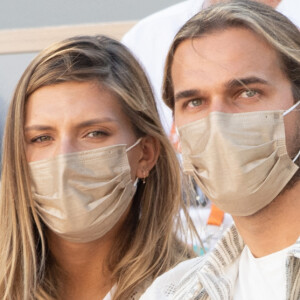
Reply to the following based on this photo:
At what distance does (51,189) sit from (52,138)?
0.21 metres

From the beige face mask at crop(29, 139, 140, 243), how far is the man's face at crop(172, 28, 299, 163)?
557 millimetres

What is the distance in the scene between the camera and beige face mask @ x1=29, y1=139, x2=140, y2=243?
3.36 meters

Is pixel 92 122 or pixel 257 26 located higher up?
pixel 257 26

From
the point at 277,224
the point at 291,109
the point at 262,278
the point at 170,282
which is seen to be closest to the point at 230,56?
the point at 291,109

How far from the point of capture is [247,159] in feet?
9.03

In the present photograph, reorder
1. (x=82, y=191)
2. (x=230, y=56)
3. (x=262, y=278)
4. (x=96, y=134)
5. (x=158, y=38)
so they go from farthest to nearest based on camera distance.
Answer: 1. (x=158, y=38)
2. (x=96, y=134)
3. (x=82, y=191)
4. (x=230, y=56)
5. (x=262, y=278)

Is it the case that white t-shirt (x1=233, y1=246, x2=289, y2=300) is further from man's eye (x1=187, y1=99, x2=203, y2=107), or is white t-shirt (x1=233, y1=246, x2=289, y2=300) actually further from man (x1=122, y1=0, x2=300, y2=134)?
man (x1=122, y1=0, x2=300, y2=134)

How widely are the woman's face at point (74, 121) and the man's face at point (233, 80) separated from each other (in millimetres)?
599

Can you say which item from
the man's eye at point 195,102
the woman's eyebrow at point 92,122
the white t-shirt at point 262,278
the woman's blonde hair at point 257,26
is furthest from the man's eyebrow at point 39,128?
the white t-shirt at point 262,278

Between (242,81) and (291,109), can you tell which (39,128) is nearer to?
(242,81)

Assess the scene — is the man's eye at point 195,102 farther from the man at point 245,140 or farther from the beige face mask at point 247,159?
the beige face mask at point 247,159

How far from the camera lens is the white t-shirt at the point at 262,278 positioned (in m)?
2.67

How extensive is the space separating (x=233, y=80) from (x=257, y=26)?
21 centimetres

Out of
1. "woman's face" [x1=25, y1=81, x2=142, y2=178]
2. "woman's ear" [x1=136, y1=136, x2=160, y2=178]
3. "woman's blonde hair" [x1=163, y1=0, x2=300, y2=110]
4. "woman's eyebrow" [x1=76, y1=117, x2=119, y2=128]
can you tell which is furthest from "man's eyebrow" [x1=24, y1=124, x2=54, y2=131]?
"woman's blonde hair" [x1=163, y1=0, x2=300, y2=110]
